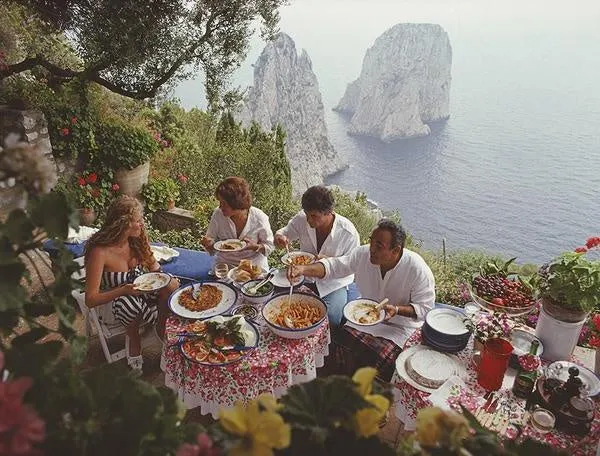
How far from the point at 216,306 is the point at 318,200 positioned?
1.32m

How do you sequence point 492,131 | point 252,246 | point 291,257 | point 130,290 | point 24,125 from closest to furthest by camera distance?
1. point 130,290
2. point 291,257
3. point 252,246
4. point 24,125
5. point 492,131

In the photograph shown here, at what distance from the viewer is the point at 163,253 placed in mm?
4551

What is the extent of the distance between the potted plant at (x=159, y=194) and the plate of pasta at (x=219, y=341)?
16.8 ft

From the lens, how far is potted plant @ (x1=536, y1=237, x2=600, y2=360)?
2271 mm

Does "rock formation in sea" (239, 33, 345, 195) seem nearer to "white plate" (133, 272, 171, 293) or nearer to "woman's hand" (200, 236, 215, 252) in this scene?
"woman's hand" (200, 236, 215, 252)

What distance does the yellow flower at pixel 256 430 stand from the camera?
63cm

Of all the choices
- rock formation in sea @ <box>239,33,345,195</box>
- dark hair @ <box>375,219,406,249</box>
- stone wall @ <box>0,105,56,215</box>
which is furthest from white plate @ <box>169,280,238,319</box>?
rock formation in sea @ <box>239,33,345,195</box>

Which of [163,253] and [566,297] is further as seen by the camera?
[163,253]

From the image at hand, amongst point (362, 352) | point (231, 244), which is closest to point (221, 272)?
point (231, 244)

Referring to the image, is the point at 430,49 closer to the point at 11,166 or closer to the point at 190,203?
the point at 190,203

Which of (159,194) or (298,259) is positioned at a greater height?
(298,259)

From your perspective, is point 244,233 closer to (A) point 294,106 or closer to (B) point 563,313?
(B) point 563,313

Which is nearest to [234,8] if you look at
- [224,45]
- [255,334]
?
[224,45]

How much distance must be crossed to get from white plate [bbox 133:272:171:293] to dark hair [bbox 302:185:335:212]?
4.50 feet
